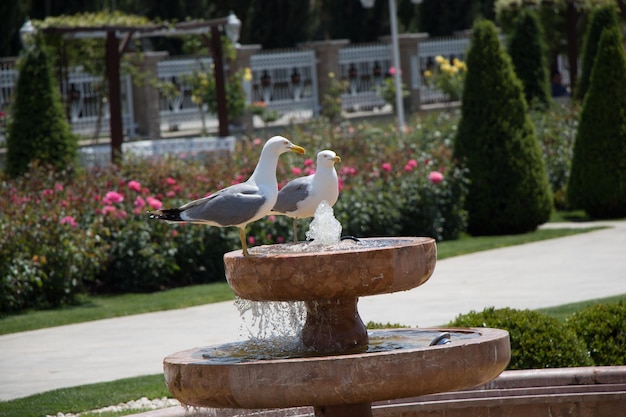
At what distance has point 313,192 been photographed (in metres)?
5.41

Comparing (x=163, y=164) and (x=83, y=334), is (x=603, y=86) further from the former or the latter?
(x=83, y=334)

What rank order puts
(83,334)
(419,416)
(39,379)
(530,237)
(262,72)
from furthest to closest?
1. (262,72)
2. (530,237)
3. (83,334)
4. (39,379)
5. (419,416)

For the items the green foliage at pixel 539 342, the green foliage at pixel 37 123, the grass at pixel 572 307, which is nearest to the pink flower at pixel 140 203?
the green foliage at pixel 37 123

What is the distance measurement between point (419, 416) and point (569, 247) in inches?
303

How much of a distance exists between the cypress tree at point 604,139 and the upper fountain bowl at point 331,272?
11.5 meters

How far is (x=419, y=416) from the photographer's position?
19.5 ft

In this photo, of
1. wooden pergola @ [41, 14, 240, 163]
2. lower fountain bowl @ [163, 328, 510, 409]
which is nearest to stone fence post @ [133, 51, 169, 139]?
wooden pergola @ [41, 14, 240, 163]

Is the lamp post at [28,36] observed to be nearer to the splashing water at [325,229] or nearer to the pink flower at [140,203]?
the pink flower at [140,203]

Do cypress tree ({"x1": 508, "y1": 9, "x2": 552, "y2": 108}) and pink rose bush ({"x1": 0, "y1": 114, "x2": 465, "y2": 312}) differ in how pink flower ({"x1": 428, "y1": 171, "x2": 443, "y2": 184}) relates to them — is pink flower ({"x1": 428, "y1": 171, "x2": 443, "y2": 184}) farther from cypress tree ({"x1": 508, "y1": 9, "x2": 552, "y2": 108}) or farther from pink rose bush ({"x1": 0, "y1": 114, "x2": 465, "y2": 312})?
cypress tree ({"x1": 508, "y1": 9, "x2": 552, "y2": 108})

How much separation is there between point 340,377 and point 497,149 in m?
10.7

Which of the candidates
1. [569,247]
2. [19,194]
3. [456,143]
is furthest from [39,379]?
[456,143]

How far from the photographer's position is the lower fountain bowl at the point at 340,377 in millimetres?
4418

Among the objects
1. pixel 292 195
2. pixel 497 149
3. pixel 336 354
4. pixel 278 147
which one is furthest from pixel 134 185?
pixel 336 354

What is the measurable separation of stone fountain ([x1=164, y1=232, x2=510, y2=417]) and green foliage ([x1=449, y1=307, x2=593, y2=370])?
1.55m
